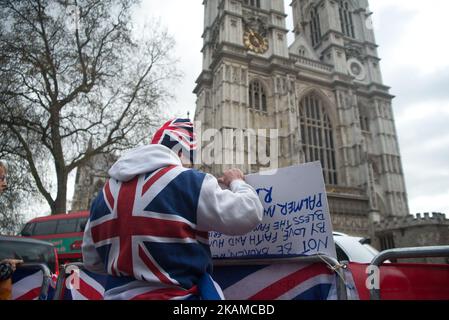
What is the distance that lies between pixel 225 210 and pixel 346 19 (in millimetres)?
39606

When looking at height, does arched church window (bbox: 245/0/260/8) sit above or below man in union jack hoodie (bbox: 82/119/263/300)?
above

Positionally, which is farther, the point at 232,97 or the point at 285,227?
the point at 232,97

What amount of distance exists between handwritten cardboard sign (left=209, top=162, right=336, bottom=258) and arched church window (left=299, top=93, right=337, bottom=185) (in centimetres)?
2636

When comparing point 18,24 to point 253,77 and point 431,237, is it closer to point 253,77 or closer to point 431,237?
point 253,77

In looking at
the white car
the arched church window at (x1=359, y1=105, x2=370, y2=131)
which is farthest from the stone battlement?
Result: the white car

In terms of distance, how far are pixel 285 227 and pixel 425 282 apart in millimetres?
887

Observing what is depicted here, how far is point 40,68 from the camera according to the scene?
1030 centimetres

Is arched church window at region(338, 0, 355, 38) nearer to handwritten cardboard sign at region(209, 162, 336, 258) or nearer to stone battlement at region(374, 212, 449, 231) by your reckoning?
stone battlement at region(374, 212, 449, 231)

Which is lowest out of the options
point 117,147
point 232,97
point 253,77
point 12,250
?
point 12,250

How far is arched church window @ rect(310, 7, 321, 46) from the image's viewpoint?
3462cm

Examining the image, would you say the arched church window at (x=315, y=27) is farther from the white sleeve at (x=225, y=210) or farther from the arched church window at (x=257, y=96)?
the white sleeve at (x=225, y=210)

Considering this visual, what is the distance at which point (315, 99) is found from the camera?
30.2m

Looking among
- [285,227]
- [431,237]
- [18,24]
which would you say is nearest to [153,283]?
[285,227]
